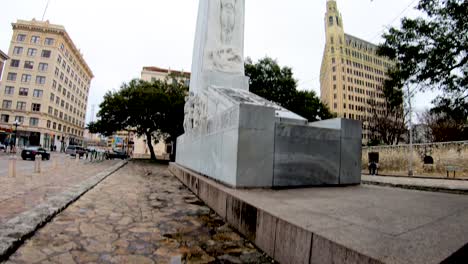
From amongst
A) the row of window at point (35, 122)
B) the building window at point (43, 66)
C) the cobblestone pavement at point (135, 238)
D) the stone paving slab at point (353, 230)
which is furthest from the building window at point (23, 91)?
the stone paving slab at point (353, 230)

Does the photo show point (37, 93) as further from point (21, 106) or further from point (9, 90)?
point (9, 90)

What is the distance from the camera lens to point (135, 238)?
10.4 feet

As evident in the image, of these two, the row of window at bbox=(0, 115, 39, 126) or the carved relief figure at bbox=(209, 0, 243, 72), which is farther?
the row of window at bbox=(0, 115, 39, 126)

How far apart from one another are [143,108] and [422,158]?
25320 mm

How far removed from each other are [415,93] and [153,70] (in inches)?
2657

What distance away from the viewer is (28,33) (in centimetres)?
4934

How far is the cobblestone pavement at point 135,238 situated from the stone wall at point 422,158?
19015 millimetres

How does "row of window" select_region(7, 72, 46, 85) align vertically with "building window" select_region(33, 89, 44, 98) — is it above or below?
above

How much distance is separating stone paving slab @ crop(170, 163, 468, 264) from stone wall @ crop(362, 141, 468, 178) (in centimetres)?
1737

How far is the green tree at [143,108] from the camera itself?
82.0 feet

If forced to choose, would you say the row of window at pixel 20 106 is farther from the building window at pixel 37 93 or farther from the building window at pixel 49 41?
the building window at pixel 49 41

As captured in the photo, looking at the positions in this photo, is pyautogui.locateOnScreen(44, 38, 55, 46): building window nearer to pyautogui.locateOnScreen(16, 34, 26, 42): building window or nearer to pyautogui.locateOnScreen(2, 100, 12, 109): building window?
pyautogui.locateOnScreen(16, 34, 26, 42): building window

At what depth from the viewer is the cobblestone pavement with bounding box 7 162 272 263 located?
8.48 feet

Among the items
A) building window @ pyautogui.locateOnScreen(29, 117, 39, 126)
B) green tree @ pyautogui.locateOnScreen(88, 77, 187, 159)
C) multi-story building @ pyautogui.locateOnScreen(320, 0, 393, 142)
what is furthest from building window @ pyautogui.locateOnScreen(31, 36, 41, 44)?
multi-story building @ pyautogui.locateOnScreen(320, 0, 393, 142)
